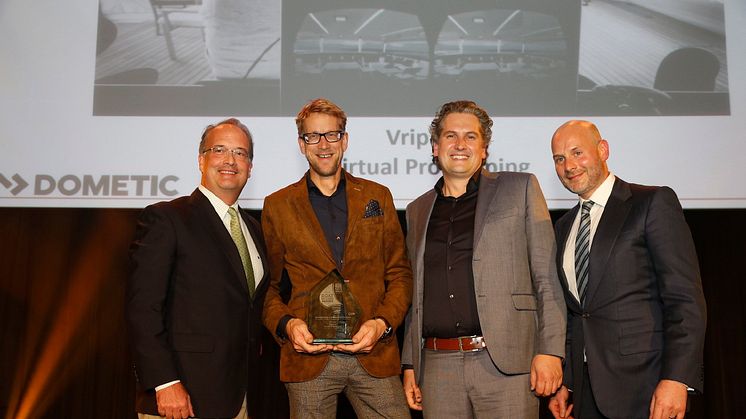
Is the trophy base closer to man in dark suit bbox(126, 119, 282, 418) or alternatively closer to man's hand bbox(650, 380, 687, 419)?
man in dark suit bbox(126, 119, 282, 418)

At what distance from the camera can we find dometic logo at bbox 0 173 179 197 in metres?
3.96

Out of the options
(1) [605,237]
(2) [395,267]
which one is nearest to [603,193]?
(1) [605,237]

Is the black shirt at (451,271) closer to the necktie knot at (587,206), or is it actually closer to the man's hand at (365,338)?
the man's hand at (365,338)

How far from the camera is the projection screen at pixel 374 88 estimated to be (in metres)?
3.95

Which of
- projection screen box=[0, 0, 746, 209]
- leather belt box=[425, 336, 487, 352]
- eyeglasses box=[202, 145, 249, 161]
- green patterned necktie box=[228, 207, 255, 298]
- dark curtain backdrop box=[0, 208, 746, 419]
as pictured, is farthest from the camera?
dark curtain backdrop box=[0, 208, 746, 419]

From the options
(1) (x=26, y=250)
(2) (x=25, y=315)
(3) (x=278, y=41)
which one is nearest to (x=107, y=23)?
(3) (x=278, y=41)

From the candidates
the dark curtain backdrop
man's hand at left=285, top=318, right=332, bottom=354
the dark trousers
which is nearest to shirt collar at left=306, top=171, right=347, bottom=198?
man's hand at left=285, top=318, right=332, bottom=354

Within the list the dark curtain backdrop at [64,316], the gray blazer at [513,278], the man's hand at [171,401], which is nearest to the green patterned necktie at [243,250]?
the man's hand at [171,401]

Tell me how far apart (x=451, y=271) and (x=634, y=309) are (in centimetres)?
70

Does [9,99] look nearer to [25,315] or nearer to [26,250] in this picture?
[26,250]

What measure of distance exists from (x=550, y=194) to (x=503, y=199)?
1.33 m

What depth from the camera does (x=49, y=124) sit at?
4.05m

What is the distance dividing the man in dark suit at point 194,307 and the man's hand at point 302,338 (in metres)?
0.20

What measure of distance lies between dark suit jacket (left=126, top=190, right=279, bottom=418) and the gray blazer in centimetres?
72
